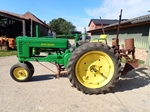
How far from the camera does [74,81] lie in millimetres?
3916

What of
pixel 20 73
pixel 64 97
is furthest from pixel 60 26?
pixel 64 97

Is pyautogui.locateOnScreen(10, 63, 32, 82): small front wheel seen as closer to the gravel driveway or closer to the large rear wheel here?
the gravel driveway

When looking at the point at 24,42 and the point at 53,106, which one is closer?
the point at 53,106

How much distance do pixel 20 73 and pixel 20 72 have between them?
0.10ft

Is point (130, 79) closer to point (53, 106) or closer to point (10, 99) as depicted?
point (53, 106)

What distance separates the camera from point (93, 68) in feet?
13.5

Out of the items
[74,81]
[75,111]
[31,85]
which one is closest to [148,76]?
[74,81]

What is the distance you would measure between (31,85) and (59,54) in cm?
119

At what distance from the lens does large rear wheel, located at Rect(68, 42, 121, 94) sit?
3.90m

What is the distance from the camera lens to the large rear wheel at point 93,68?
3.90 m

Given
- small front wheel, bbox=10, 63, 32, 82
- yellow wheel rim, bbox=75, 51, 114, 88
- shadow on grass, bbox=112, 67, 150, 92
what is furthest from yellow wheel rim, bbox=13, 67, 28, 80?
shadow on grass, bbox=112, 67, 150, 92

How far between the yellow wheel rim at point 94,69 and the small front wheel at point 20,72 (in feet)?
5.30

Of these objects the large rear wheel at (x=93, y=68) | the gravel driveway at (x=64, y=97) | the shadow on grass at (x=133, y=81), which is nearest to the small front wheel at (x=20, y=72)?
the gravel driveway at (x=64, y=97)

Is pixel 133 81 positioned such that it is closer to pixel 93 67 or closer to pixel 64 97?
pixel 93 67
